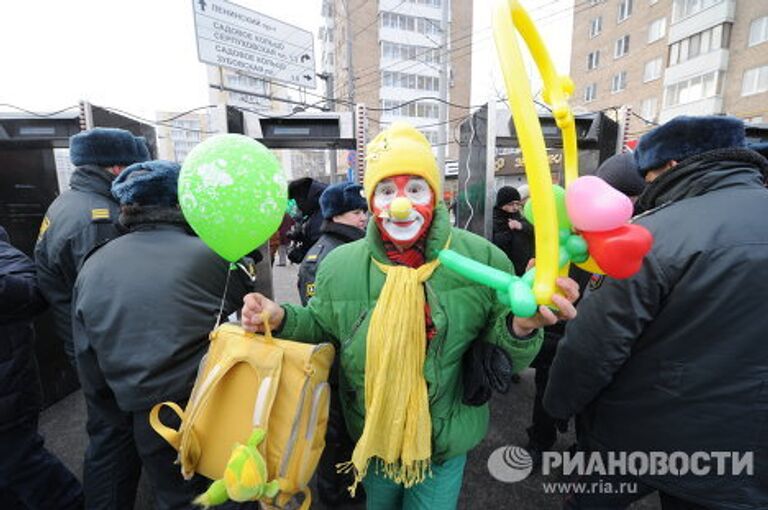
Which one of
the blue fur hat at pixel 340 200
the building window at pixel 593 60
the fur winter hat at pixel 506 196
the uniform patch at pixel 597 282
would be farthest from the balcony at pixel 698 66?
the uniform patch at pixel 597 282

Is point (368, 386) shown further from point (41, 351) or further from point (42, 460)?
point (41, 351)

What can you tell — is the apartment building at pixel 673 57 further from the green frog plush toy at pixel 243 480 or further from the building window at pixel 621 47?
the green frog plush toy at pixel 243 480

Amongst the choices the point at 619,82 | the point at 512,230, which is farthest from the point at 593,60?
the point at 512,230

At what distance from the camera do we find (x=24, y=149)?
3.62 metres

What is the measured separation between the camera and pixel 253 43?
10.4m

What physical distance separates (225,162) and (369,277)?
23.6 inches

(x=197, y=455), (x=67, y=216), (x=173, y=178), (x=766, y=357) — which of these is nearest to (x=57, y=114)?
(x=67, y=216)

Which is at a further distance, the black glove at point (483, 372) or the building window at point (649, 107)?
the building window at point (649, 107)

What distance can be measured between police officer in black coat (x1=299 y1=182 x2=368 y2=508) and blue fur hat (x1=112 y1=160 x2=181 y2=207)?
0.83 metres

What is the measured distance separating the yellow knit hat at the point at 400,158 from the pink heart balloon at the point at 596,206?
0.58 m

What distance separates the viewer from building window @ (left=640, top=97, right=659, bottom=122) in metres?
21.2

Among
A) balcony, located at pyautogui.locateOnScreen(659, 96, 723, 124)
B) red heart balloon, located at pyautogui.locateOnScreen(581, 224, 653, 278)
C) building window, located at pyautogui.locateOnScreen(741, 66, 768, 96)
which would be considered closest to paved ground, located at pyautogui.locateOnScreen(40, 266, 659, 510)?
red heart balloon, located at pyautogui.locateOnScreen(581, 224, 653, 278)

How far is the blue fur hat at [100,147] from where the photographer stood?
2314mm

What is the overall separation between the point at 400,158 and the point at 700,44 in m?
25.7
